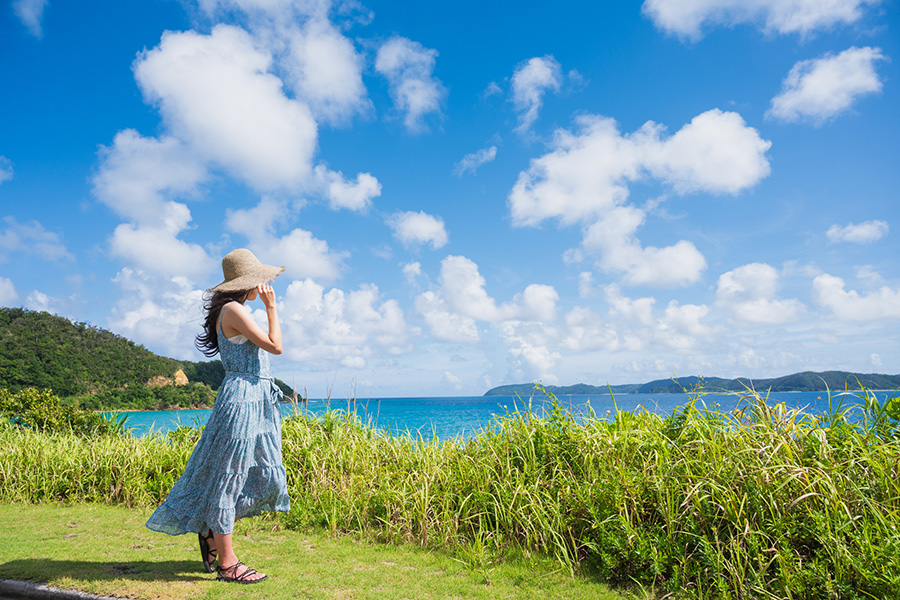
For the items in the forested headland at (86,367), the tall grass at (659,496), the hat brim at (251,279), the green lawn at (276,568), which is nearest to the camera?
the tall grass at (659,496)

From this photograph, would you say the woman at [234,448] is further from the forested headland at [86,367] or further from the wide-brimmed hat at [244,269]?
the forested headland at [86,367]

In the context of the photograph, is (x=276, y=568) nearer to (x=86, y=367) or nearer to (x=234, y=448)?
(x=234, y=448)

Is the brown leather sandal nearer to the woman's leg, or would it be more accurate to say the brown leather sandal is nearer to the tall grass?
the woman's leg

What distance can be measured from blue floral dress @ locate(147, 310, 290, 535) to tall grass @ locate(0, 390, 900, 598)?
1.32 m

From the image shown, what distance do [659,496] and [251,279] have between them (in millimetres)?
3051

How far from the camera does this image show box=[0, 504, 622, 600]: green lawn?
2980mm

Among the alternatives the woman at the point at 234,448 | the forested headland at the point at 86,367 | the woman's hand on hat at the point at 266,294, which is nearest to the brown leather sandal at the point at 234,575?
the woman at the point at 234,448

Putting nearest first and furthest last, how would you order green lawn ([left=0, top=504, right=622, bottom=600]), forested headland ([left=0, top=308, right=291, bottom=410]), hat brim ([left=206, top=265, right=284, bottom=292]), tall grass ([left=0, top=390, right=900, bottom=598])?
tall grass ([left=0, top=390, right=900, bottom=598]) < green lawn ([left=0, top=504, right=622, bottom=600]) < hat brim ([left=206, top=265, right=284, bottom=292]) < forested headland ([left=0, top=308, right=291, bottom=410])

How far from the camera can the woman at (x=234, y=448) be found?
3033mm

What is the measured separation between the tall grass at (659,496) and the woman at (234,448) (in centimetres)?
129

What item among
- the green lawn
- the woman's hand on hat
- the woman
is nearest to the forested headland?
the green lawn

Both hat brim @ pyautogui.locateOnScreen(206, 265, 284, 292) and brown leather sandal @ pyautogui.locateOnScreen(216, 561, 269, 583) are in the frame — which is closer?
brown leather sandal @ pyautogui.locateOnScreen(216, 561, 269, 583)

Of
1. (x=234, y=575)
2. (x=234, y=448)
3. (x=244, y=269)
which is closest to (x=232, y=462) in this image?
(x=234, y=448)

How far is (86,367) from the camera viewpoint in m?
27.8
